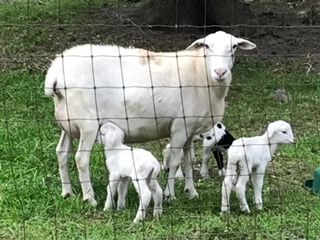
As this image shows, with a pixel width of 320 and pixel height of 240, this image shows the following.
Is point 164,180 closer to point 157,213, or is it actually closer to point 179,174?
point 179,174

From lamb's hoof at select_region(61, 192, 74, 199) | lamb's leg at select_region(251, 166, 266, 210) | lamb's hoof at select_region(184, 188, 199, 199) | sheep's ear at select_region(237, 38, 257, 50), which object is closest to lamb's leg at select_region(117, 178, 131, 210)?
lamb's hoof at select_region(61, 192, 74, 199)

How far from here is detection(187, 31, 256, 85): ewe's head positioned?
242 inches

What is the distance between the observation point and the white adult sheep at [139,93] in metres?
6.25

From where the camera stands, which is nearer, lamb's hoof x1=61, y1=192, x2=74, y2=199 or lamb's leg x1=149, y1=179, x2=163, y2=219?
lamb's leg x1=149, y1=179, x2=163, y2=219

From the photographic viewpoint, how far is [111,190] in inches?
236

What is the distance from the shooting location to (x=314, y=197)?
6.48m

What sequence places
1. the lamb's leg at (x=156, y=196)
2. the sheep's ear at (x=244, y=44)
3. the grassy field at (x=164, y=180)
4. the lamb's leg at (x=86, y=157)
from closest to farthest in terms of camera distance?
the grassy field at (x=164, y=180)
the lamb's leg at (x=156, y=196)
the lamb's leg at (x=86, y=157)
the sheep's ear at (x=244, y=44)

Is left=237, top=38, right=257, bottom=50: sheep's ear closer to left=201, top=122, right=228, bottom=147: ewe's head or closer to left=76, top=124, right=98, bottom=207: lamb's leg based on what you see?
left=201, top=122, right=228, bottom=147: ewe's head

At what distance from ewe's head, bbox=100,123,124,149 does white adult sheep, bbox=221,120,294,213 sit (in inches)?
31.8

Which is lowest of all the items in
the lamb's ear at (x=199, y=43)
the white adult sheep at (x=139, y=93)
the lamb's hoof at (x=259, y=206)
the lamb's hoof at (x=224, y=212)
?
the lamb's hoof at (x=224, y=212)

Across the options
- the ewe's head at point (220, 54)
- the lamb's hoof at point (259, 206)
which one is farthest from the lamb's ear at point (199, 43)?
the lamb's hoof at point (259, 206)

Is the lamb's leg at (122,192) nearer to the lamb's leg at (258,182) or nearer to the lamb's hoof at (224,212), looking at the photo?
the lamb's hoof at (224,212)

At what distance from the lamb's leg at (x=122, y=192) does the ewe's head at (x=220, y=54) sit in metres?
1.02

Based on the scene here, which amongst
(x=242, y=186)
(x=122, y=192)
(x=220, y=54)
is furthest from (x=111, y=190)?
(x=220, y=54)
